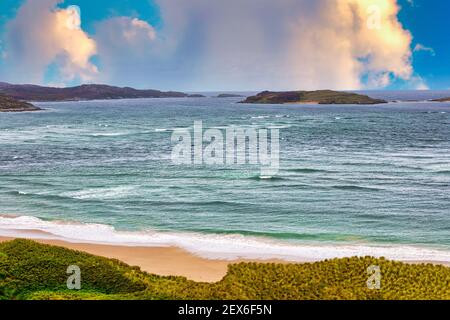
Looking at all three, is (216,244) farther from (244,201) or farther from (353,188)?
(353,188)

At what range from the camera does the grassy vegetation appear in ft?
51.1

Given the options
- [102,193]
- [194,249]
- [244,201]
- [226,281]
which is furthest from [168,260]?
[102,193]

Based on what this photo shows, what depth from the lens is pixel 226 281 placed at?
16766 millimetres

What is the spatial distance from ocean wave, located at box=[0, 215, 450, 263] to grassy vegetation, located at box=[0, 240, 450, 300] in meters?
9.80

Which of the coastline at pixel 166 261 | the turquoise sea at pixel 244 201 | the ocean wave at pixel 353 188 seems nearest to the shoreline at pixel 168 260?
the coastline at pixel 166 261

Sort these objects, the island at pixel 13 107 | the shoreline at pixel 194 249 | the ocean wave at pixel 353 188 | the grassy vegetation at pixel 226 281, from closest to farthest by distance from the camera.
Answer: the grassy vegetation at pixel 226 281 < the shoreline at pixel 194 249 < the ocean wave at pixel 353 188 < the island at pixel 13 107

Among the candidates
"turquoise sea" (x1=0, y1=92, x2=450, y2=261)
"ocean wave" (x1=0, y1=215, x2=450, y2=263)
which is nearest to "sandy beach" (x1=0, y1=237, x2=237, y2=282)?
"ocean wave" (x1=0, y1=215, x2=450, y2=263)

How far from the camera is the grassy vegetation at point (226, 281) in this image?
51.1 ft

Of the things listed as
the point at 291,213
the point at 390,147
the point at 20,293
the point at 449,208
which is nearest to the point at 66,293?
the point at 20,293

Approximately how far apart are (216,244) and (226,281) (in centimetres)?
1319

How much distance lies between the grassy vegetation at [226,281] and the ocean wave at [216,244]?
9.80m

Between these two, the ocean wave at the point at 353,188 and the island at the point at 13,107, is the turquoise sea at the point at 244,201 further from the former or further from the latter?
the island at the point at 13,107

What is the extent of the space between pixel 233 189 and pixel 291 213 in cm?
849

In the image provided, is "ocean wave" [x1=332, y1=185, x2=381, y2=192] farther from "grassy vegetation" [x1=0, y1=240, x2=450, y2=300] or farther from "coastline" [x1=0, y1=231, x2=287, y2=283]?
"grassy vegetation" [x1=0, y1=240, x2=450, y2=300]
